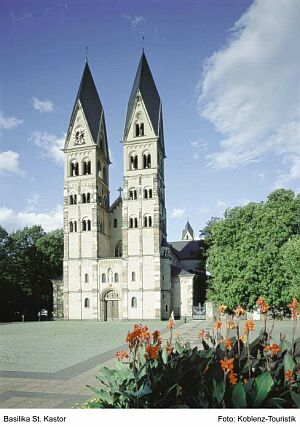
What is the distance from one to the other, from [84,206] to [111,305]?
10273 millimetres

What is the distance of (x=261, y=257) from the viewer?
23250mm

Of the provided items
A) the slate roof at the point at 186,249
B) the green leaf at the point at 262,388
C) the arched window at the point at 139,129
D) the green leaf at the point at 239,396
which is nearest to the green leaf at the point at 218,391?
the green leaf at the point at 239,396

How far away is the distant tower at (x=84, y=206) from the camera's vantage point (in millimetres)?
40000

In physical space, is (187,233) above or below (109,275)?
above

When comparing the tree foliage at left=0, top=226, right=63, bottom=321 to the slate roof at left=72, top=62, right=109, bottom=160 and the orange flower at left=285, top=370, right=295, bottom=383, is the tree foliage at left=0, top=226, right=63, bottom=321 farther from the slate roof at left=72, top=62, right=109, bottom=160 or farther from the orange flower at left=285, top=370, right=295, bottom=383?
the orange flower at left=285, top=370, right=295, bottom=383

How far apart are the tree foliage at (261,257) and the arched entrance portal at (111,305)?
47.2ft

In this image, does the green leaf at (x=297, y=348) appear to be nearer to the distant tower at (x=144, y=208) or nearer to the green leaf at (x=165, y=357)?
the green leaf at (x=165, y=357)

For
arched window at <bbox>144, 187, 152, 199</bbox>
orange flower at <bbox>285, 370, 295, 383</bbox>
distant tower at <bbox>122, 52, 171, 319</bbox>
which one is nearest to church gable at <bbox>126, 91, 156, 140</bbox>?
distant tower at <bbox>122, 52, 171, 319</bbox>

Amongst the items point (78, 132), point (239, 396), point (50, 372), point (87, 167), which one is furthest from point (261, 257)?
point (78, 132)

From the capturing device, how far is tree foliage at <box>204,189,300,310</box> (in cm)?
2234

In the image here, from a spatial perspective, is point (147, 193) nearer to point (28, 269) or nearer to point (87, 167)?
point (87, 167)
